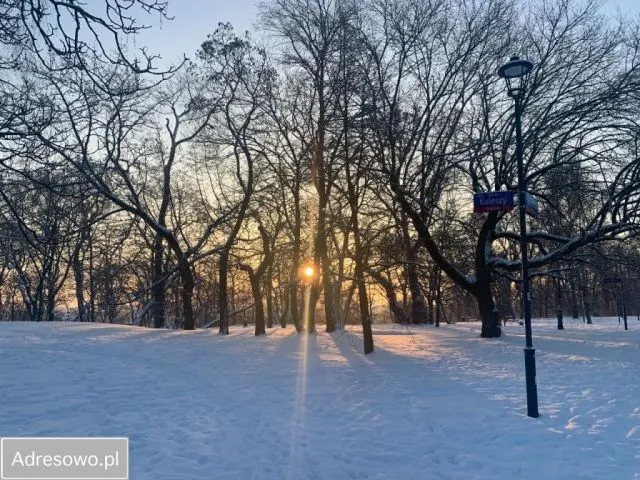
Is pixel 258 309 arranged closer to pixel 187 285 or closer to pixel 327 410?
pixel 187 285

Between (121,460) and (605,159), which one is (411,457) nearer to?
(121,460)

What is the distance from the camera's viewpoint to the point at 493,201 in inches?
323

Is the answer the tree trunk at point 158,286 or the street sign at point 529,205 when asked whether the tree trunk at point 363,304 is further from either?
the tree trunk at point 158,286

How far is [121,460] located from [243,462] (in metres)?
1.44

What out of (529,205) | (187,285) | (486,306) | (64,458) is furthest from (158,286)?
(529,205)

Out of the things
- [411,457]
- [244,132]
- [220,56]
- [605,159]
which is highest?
[220,56]

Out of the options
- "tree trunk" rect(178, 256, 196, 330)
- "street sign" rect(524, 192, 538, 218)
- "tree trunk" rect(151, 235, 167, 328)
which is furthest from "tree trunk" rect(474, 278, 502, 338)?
"tree trunk" rect(151, 235, 167, 328)

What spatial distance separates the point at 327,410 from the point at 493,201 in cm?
457

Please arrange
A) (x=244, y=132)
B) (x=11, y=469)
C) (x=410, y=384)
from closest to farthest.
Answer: (x=11, y=469), (x=410, y=384), (x=244, y=132)

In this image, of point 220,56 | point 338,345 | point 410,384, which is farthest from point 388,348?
point 220,56

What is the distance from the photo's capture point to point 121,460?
6012 millimetres

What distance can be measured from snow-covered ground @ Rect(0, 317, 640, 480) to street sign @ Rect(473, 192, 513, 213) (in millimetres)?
3247

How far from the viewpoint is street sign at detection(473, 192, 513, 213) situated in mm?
8086

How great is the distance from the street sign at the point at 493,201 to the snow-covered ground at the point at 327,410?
325cm
